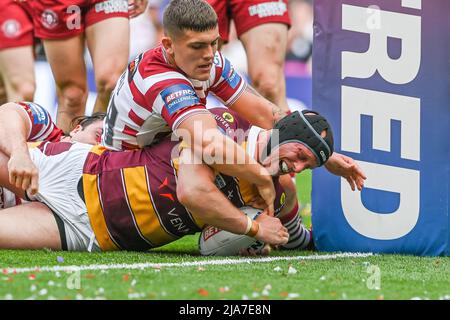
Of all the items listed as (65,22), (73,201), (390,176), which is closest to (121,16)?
(65,22)

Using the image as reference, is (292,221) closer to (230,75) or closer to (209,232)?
(209,232)

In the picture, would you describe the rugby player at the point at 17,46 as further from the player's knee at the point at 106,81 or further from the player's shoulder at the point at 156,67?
the player's shoulder at the point at 156,67

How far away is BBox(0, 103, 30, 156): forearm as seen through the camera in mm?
5137

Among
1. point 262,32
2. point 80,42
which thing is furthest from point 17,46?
point 262,32

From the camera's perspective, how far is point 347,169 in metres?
5.06

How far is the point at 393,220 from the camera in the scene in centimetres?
518

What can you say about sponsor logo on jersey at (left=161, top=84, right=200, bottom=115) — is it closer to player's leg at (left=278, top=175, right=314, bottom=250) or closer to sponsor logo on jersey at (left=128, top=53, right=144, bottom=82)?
sponsor logo on jersey at (left=128, top=53, right=144, bottom=82)

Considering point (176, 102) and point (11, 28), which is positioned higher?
point (11, 28)

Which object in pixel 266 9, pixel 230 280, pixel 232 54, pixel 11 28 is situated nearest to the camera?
pixel 230 280

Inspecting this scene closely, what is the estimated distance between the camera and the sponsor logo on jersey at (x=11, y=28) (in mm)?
7441

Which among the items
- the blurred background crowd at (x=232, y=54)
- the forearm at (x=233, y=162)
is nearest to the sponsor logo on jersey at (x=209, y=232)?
the forearm at (x=233, y=162)

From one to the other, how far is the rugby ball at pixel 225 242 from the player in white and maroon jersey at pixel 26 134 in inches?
35.2

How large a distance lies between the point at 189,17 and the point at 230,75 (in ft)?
2.17

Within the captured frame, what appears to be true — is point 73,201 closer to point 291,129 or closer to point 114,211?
point 114,211
